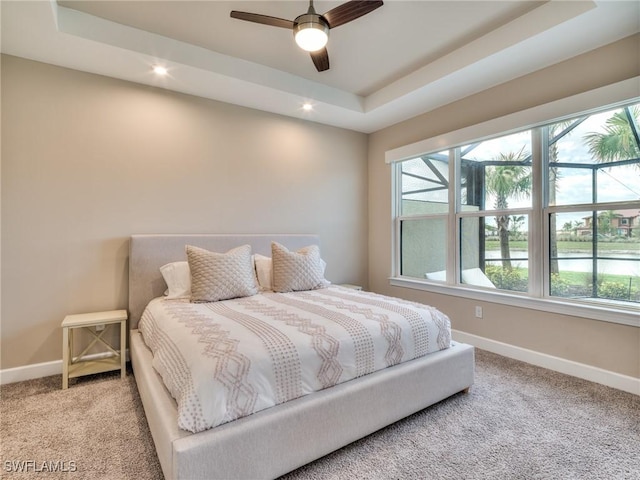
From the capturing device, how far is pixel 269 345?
163 centimetres

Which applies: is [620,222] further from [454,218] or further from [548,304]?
[454,218]

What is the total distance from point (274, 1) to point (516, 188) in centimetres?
260

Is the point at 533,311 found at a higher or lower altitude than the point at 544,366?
higher

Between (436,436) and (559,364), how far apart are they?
1.57 metres

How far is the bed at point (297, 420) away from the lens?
1339mm

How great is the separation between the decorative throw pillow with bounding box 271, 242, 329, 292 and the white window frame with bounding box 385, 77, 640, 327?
1.42m

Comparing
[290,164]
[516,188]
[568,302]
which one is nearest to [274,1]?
[290,164]

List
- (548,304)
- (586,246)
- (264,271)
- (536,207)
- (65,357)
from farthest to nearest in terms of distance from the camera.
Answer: (264,271) < (536,207) < (548,304) < (586,246) < (65,357)

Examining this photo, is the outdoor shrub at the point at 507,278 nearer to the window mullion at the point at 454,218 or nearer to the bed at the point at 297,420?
the window mullion at the point at 454,218

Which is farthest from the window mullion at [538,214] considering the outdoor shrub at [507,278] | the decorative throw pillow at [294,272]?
the decorative throw pillow at [294,272]

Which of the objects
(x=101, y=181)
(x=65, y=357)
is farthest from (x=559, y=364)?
(x=101, y=181)

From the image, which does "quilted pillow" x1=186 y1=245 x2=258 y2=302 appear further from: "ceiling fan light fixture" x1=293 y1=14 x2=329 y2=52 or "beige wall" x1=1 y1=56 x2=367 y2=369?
"ceiling fan light fixture" x1=293 y1=14 x2=329 y2=52

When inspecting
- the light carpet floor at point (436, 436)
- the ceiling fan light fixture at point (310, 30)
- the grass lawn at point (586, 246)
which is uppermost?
the ceiling fan light fixture at point (310, 30)

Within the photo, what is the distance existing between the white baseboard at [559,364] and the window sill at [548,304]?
0.39m
